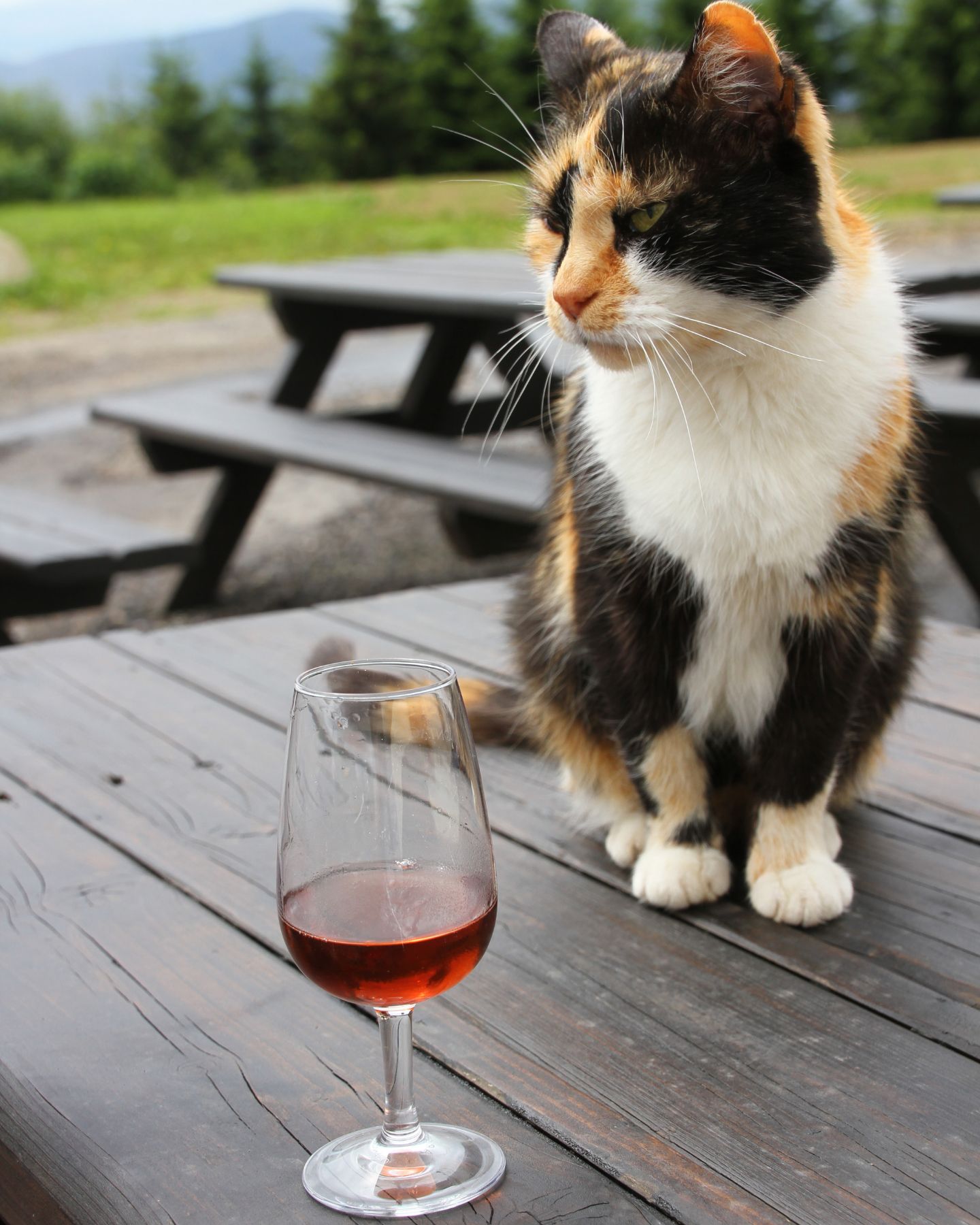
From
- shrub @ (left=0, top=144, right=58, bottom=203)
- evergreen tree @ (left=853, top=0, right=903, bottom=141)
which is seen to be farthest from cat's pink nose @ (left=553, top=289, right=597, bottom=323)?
shrub @ (left=0, top=144, right=58, bottom=203)

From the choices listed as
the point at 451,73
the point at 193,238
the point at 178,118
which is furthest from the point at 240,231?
the point at 178,118

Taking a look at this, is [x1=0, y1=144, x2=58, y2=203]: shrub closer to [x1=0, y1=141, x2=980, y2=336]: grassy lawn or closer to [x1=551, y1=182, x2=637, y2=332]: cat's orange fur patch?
[x1=0, y1=141, x2=980, y2=336]: grassy lawn

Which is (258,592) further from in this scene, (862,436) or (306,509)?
(862,436)

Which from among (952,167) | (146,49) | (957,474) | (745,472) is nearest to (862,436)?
(745,472)

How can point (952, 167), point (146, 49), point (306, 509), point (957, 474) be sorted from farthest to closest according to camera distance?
point (146, 49) → point (952, 167) → point (306, 509) → point (957, 474)

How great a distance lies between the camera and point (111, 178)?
57.6 ft

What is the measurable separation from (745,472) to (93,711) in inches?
39.2

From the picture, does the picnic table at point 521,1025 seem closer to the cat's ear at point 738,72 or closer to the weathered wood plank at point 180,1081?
the weathered wood plank at point 180,1081

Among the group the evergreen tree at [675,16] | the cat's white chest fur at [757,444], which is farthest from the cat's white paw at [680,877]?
the evergreen tree at [675,16]

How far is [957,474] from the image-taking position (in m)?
3.08

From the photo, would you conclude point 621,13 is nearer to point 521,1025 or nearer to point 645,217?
point 645,217

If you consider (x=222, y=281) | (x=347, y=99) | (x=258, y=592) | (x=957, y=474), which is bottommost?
(x=258, y=592)

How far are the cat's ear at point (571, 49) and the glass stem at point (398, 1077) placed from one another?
3.22ft

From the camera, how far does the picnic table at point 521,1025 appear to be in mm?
880
